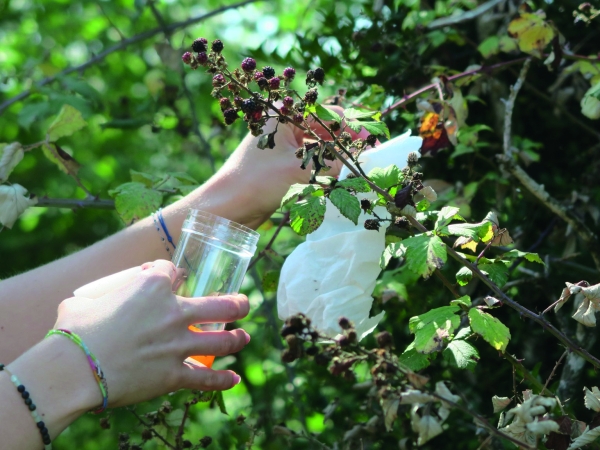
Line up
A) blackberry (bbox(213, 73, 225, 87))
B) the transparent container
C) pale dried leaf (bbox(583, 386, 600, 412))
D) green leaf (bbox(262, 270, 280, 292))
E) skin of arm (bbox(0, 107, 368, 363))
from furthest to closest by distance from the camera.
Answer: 1. green leaf (bbox(262, 270, 280, 292))
2. skin of arm (bbox(0, 107, 368, 363))
3. the transparent container
4. blackberry (bbox(213, 73, 225, 87))
5. pale dried leaf (bbox(583, 386, 600, 412))

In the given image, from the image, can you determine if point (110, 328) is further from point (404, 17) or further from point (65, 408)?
point (404, 17)

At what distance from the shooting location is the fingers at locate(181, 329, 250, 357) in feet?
3.92

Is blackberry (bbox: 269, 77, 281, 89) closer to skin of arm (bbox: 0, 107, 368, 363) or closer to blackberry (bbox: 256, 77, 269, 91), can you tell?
blackberry (bbox: 256, 77, 269, 91)

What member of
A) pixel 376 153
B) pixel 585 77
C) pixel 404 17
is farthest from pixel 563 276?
pixel 404 17

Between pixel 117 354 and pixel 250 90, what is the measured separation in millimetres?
494

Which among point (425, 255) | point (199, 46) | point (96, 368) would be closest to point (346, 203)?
point (425, 255)

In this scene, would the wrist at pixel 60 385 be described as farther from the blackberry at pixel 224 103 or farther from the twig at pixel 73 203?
the twig at pixel 73 203

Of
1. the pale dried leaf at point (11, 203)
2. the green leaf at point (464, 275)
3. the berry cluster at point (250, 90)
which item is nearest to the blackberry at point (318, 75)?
the berry cluster at point (250, 90)

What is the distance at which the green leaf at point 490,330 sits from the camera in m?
1.09

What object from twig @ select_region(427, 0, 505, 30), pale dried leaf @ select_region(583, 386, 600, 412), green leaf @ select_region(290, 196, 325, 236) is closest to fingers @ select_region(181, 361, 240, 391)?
green leaf @ select_region(290, 196, 325, 236)

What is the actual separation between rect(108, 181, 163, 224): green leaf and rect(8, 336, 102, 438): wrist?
0.65 metres

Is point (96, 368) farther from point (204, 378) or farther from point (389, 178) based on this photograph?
point (389, 178)

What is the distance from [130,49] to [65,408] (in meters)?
3.33

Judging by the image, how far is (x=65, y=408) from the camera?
3.65ft
